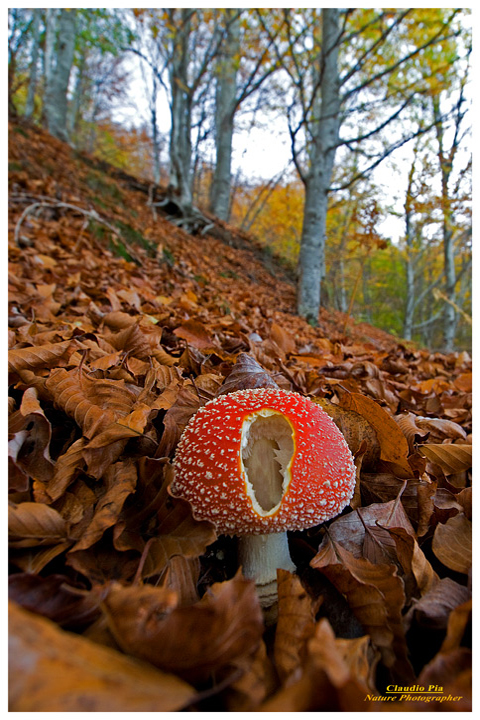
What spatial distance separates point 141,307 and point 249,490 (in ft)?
5.72

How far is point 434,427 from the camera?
1.55 metres

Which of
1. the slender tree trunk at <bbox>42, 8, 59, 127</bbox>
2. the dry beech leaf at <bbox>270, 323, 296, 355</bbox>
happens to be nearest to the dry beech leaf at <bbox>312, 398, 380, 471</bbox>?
the dry beech leaf at <bbox>270, 323, 296, 355</bbox>

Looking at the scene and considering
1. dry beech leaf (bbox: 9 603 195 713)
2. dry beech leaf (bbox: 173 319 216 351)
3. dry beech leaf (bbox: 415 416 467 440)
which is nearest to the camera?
dry beech leaf (bbox: 9 603 195 713)

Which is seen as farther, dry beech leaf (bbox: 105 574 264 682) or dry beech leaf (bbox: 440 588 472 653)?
dry beech leaf (bbox: 440 588 472 653)

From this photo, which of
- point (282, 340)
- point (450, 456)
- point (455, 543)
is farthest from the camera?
point (282, 340)

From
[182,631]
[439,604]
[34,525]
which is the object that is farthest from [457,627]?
[34,525]

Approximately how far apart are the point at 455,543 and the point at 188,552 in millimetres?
653

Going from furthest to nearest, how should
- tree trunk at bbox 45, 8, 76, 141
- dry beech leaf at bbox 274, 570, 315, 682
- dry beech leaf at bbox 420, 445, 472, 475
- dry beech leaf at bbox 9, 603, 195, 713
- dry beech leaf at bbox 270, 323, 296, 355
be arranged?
tree trunk at bbox 45, 8, 76, 141
dry beech leaf at bbox 270, 323, 296, 355
dry beech leaf at bbox 420, 445, 472, 475
dry beech leaf at bbox 274, 570, 315, 682
dry beech leaf at bbox 9, 603, 195, 713

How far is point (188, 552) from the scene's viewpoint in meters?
0.83

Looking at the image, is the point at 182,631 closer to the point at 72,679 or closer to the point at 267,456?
the point at 72,679

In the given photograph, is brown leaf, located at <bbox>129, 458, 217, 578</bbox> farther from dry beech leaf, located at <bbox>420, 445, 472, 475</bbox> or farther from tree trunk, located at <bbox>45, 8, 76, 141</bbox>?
tree trunk, located at <bbox>45, 8, 76, 141</bbox>

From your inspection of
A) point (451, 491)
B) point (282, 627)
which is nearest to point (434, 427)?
point (451, 491)

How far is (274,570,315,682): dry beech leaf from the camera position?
69 cm

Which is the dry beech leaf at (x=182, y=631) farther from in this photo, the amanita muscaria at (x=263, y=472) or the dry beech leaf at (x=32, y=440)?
the dry beech leaf at (x=32, y=440)
